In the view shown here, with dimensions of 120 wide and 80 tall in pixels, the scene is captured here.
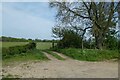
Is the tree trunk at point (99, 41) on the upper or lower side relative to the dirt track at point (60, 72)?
upper

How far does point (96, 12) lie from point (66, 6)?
350 cm

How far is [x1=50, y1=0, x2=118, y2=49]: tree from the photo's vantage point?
2886cm

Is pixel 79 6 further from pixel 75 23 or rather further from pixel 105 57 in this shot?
pixel 105 57

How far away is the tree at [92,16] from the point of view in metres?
Answer: 28.9

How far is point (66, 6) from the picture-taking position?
98.4 feet

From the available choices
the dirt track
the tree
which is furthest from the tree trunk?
the dirt track

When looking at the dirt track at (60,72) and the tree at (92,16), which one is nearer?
the dirt track at (60,72)

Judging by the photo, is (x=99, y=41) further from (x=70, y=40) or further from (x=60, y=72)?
(x=60, y=72)

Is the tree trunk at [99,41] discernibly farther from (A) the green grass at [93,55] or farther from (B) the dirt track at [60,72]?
(B) the dirt track at [60,72]

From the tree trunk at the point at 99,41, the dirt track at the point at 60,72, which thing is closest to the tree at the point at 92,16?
the tree trunk at the point at 99,41

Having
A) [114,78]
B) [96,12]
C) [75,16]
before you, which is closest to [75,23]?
[75,16]

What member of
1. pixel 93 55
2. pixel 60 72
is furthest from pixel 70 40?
pixel 60 72

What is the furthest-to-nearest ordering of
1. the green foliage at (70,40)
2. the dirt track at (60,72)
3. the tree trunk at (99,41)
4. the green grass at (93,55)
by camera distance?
the green foliage at (70,40) → the tree trunk at (99,41) → the green grass at (93,55) → the dirt track at (60,72)

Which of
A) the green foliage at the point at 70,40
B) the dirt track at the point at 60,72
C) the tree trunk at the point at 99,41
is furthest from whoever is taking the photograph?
the green foliage at the point at 70,40
